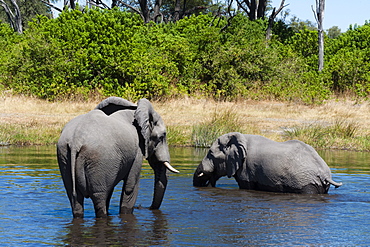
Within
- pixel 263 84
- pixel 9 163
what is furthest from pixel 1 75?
pixel 9 163

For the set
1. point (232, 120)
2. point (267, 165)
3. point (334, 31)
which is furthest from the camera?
point (334, 31)

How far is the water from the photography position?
6.97 metres

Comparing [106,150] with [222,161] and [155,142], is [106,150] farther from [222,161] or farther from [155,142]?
[222,161]

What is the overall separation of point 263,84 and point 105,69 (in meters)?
8.66

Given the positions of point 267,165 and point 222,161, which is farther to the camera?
point 222,161

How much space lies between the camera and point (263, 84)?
32188 mm

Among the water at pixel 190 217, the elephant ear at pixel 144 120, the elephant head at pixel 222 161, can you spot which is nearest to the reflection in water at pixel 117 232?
the water at pixel 190 217

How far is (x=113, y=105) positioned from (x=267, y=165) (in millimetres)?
3645

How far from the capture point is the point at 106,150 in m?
6.85

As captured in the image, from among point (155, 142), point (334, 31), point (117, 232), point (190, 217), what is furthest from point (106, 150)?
point (334, 31)

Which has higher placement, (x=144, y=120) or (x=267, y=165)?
(x=144, y=120)

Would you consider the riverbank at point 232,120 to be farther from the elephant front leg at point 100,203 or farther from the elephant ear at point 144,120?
the elephant front leg at point 100,203

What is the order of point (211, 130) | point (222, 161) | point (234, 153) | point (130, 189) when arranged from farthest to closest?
point (211, 130) → point (222, 161) → point (234, 153) → point (130, 189)

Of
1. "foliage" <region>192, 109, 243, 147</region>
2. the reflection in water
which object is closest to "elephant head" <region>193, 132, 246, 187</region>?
the reflection in water
